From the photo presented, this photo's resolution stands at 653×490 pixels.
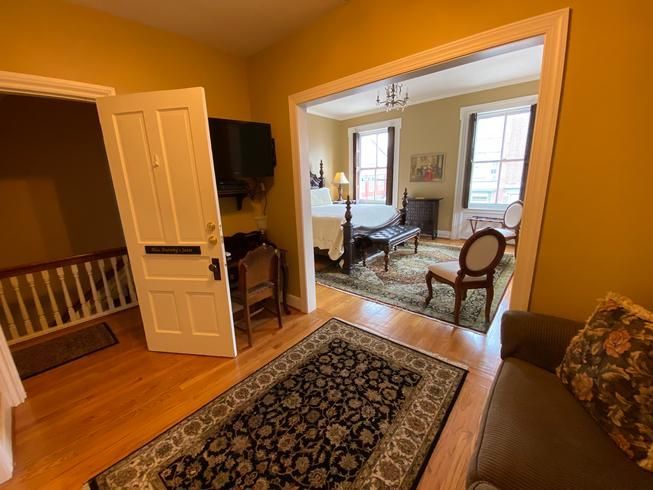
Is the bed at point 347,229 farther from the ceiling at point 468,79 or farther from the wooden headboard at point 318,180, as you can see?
the wooden headboard at point 318,180

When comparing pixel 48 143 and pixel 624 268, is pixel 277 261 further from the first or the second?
pixel 48 143

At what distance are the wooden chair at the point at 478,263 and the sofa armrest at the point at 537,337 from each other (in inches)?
39.1

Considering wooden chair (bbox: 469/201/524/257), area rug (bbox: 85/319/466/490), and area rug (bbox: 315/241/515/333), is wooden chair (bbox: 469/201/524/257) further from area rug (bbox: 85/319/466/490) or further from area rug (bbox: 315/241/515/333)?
area rug (bbox: 85/319/466/490)

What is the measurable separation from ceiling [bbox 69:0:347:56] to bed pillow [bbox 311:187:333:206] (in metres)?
3.36

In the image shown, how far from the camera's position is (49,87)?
183 centimetres

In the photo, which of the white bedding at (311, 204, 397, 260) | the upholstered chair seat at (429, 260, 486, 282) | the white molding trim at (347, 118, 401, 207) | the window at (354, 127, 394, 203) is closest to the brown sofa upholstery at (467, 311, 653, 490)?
the upholstered chair seat at (429, 260, 486, 282)

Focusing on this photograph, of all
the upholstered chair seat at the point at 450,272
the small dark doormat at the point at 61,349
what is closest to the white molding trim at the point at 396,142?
the upholstered chair seat at the point at 450,272

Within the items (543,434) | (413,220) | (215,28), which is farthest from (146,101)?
(413,220)

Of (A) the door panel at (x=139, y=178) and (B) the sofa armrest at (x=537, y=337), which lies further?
(A) the door panel at (x=139, y=178)

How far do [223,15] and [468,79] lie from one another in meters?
4.28

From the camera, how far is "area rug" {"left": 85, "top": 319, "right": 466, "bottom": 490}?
4.35 feet

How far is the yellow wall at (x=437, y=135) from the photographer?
17.4 ft

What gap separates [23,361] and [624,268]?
4.28 meters

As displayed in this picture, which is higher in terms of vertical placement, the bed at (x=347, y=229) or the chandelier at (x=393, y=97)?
the chandelier at (x=393, y=97)
